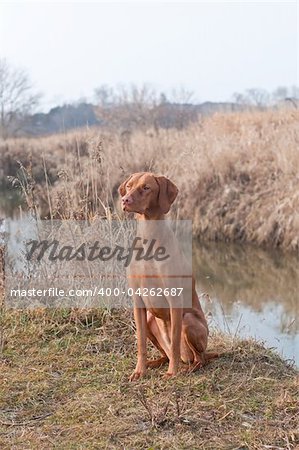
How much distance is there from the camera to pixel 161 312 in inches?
151

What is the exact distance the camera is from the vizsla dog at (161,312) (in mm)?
3701

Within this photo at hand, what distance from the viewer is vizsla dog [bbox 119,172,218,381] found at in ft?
12.1

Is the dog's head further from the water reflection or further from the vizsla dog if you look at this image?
the water reflection

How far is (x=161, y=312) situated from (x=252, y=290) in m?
5.01

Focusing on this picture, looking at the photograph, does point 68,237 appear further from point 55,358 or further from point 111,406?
point 111,406

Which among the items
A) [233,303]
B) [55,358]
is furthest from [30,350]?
[233,303]

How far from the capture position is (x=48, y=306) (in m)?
5.10

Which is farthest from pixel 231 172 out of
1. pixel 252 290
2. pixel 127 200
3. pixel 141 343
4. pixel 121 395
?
pixel 121 395

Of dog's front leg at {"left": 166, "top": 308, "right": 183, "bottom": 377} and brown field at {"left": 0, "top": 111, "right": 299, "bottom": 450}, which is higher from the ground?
dog's front leg at {"left": 166, "top": 308, "right": 183, "bottom": 377}

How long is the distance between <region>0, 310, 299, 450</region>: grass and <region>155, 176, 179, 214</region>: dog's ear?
3.47 ft

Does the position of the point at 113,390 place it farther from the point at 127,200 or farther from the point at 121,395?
the point at 127,200

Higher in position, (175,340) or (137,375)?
(175,340)

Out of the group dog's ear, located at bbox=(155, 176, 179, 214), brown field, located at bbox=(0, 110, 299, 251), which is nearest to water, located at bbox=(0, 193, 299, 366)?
brown field, located at bbox=(0, 110, 299, 251)

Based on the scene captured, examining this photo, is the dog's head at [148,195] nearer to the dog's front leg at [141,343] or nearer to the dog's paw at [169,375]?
the dog's front leg at [141,343]
